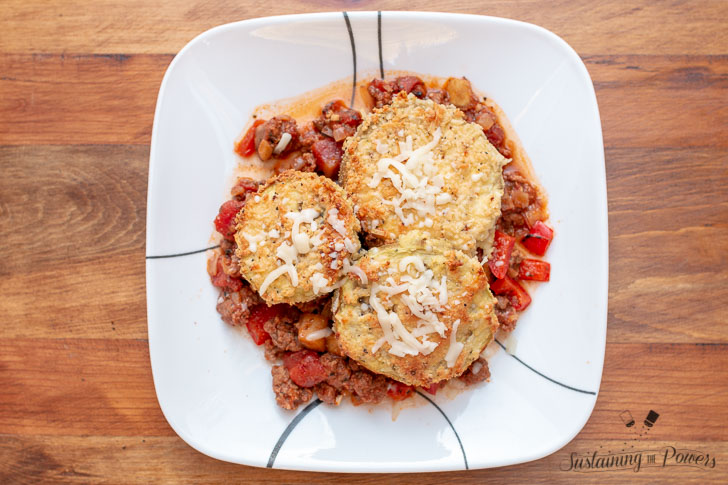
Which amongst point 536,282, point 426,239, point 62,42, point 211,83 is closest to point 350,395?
point 426,239

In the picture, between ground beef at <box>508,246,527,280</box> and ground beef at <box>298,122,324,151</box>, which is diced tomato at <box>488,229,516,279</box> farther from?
ground beef at <box>298,122,324,151</box>

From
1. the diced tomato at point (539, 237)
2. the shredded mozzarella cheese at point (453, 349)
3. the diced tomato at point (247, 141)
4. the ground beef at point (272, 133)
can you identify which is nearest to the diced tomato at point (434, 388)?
the shredded mozzarella cheese at point (453, 349)

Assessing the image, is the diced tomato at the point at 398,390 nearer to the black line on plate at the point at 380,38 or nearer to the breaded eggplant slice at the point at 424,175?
the breaded eggplant slice at the point at 424,175

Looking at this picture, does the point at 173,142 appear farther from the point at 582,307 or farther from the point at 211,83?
the point at 582,307

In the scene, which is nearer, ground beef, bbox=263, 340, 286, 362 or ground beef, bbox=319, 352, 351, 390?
ground beef, bbox=319, 352, 351, 390

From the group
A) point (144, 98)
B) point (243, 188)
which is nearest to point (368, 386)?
point (243, 188)

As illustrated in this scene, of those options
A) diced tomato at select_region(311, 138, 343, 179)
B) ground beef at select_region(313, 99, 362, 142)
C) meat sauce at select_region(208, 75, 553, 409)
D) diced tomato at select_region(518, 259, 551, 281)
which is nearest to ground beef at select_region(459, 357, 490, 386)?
meat sauce at select_region(208, 75, 553, 409)

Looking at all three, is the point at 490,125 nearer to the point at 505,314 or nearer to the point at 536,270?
the point at 536,270
